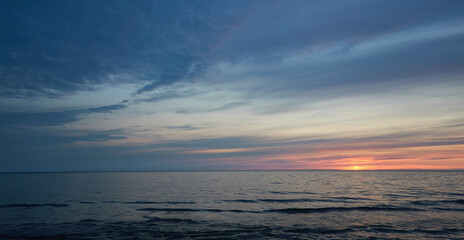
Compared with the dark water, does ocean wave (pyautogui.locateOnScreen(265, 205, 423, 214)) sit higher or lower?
lower

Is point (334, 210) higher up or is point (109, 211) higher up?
point (109, 211)

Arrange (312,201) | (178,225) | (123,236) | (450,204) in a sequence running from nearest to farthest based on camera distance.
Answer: (123,236), (178,225), (450,204), (312,201)

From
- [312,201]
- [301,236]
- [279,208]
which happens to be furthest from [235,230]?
[312,201]

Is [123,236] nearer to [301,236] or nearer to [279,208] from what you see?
[301,236]

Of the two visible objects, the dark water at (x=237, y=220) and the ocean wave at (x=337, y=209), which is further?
the ocean wave at (x=337, y=209)

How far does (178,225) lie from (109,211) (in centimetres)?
1264

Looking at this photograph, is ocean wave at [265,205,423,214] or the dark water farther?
ocean wave at [265,205,423,214]

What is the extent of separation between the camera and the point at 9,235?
21.8m

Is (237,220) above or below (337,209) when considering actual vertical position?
above

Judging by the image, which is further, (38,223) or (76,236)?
(38,223)

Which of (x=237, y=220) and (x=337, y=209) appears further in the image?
(x=337, y=209)

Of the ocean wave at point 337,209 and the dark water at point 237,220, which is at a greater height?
the dark water at point 237,220

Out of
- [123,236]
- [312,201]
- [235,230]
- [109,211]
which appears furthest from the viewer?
[312,201]

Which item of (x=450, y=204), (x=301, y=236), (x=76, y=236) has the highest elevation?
(x=76, y=236)
